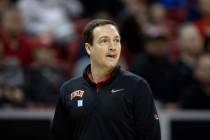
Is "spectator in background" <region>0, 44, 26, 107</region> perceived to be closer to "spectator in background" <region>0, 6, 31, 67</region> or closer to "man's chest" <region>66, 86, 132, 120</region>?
"spectator in background" <region>0, 6, 31, 67</region>

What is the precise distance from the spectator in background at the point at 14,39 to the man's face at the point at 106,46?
4218mm

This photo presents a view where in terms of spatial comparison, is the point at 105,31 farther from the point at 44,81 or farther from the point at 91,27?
A: the point at 44,81

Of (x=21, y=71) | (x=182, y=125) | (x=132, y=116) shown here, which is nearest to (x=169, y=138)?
(x=182, y=125)

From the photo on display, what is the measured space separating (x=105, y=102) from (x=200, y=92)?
347 cm

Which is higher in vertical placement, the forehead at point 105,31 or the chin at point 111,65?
the forehead at point 105,31

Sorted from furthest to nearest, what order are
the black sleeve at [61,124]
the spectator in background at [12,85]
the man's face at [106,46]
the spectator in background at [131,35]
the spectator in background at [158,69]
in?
the spectator in background at [131,35], the spectator in background at [158,69], the spectator in background at [12,85], the black sleeve at [61,124], the man's face at [106,46]

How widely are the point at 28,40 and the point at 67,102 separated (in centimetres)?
441

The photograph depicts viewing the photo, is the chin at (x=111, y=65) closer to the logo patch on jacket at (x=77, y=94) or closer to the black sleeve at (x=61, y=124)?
the logo patch on jacket at (x=77, y=94)

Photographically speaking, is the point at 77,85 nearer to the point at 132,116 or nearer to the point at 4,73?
the point at 132,116

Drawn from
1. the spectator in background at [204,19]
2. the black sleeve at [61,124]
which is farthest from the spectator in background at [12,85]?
the black sleeve at [61,124]

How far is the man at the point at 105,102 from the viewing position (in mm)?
4211

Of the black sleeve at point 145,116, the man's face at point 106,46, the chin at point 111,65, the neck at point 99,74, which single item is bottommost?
the black sleeve at point 145,116

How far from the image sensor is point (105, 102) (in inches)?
169

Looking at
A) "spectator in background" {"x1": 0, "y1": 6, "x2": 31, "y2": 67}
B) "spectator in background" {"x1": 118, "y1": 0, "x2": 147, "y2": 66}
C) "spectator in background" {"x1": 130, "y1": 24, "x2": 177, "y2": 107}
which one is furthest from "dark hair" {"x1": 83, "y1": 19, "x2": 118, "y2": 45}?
"spectator in background" {"x1": 118, "y1": 0, "x2": 147, "y2": 66}
